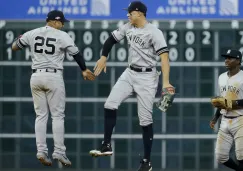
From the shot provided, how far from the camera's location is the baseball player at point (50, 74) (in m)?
15.5

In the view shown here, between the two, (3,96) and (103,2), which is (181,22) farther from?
(3,96)

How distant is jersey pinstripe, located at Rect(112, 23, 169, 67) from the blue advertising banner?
4268mm

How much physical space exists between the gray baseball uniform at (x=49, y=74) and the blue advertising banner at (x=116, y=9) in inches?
152

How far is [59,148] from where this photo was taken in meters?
15.6

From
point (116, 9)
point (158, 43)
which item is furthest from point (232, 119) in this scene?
point (116, 9)

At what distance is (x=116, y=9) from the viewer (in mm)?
19438

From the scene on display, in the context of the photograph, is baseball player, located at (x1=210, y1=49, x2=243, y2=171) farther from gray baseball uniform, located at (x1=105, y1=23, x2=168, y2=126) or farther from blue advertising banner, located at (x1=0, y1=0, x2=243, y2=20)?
blue advertising banner, located at (x1=0, y1=0, x2=243, y2=20)

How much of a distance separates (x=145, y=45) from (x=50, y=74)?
1281 mm

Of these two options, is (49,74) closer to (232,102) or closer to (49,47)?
(49,47)

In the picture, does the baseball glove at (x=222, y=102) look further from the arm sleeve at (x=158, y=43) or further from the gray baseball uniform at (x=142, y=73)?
the arm sleeve at (x=158, y=43)

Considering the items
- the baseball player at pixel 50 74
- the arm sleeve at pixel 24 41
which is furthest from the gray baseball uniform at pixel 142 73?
the arm sleeve at pixel 24 41

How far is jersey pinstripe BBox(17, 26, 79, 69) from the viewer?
50.8 feet

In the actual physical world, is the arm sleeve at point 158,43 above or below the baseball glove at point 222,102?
above

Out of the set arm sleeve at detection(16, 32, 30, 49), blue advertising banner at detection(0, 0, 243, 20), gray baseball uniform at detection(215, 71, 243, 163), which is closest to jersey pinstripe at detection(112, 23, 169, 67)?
gray baseball uniform at detection(215, 71, 243, 163)
